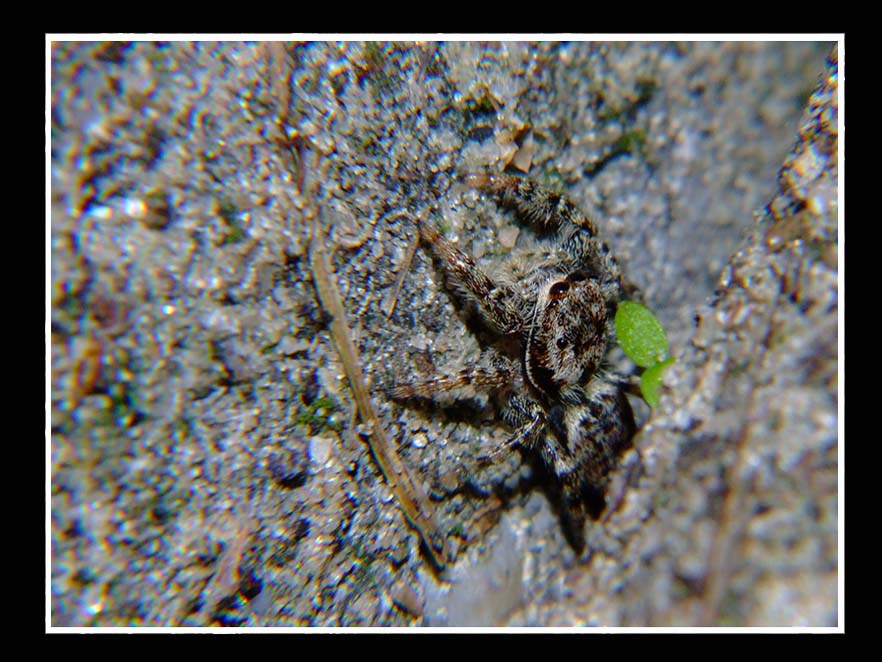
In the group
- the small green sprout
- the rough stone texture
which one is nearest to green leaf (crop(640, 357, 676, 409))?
the small green sprout

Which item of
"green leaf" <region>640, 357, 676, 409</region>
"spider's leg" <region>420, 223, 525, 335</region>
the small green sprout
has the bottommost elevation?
"green leaf" <region>640, 357, 676, 409</region>

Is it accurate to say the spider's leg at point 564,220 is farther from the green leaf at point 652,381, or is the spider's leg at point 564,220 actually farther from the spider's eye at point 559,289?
the green leaf at point 652,381

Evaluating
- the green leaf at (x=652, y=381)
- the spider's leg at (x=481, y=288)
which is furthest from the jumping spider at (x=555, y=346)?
the green leaf at (x=652, y=381)

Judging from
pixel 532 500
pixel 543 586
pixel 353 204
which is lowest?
pixel 543 586

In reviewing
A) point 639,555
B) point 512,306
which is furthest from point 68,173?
point 639,555

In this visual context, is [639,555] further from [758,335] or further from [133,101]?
[133,101]

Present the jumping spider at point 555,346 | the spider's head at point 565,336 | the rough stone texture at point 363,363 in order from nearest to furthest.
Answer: the rough stone texture at point 363,363 < the jumping spider at point 555,346 < the spider's head at point 565,336

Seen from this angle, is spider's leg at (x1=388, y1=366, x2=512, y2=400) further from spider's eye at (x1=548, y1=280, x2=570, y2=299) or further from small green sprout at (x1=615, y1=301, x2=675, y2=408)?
small green sprout at (x1=615, y1=301, x2=675, y2=408)
